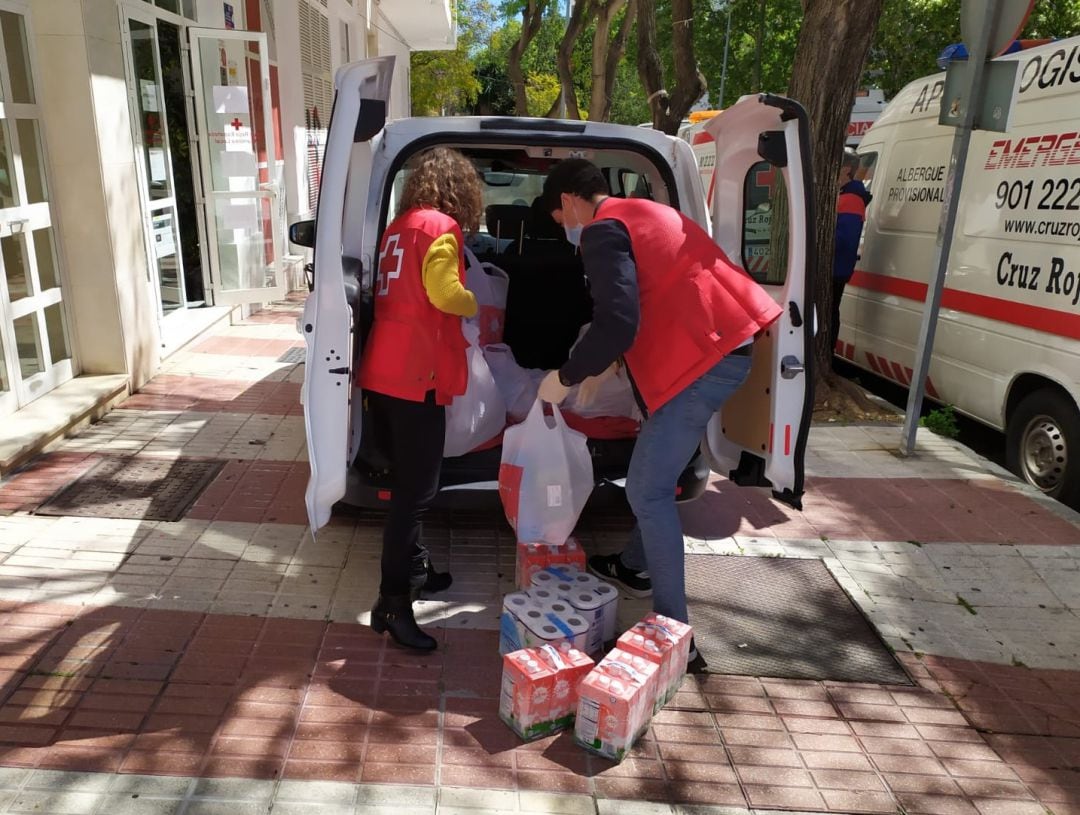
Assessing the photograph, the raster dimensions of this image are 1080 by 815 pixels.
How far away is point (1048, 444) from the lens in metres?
5.41

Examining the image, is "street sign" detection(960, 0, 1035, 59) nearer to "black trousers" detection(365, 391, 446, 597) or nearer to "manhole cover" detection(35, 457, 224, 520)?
"black trousers" detection(365, 391, 446, 597)

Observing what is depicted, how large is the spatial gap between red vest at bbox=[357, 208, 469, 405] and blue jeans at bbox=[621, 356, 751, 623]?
29.5 inches

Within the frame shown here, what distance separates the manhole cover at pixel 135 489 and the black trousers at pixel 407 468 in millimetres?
1597

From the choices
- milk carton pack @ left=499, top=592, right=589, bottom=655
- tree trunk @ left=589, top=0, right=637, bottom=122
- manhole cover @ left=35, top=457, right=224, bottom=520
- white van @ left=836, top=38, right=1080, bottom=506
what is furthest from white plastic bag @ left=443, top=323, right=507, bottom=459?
tree trunk @ left=589, top=0, right=637, bottom=122

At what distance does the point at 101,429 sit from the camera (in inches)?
218

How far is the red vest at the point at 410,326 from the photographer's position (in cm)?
315

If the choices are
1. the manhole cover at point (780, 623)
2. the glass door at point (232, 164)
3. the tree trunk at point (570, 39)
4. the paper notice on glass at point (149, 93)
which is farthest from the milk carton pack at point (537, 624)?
the tree trunk at point (570, 39)

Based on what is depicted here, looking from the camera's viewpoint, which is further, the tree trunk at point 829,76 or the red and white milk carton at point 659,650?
the tree trunk at point 829,76

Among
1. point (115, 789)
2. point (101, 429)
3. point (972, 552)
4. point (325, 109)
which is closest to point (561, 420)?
point (115, 789)

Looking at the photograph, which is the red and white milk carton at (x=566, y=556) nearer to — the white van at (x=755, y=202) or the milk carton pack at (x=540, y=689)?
the milk carton pack at (x=540, y=689)

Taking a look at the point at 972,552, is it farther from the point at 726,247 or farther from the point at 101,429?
the point at 101,429

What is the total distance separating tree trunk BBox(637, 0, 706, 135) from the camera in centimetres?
1131

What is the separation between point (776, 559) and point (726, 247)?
1551 millimetres

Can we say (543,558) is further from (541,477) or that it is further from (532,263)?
(532,263)
